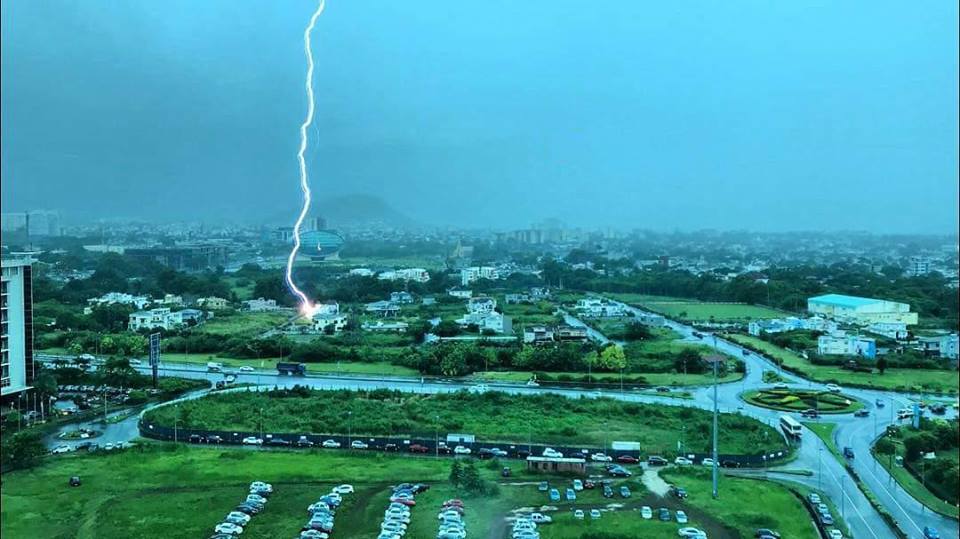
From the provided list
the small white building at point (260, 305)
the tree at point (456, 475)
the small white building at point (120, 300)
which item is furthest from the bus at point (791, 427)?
the small white building at point (120, 300)

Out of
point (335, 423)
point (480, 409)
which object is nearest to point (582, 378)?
point (480, 409)

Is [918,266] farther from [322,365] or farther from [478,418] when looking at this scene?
[478,418]

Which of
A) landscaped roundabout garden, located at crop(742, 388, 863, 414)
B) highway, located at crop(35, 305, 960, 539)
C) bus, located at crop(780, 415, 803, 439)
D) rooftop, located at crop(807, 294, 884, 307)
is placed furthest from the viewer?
rooftop, located at crop(807, 294, 884, 307)

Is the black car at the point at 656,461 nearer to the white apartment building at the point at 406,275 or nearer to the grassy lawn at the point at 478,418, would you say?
the grassy lawn at the point at 478,418

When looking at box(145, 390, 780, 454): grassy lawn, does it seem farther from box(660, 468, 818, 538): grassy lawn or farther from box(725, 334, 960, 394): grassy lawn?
box(725, 334, 960, 394): grassy lawn

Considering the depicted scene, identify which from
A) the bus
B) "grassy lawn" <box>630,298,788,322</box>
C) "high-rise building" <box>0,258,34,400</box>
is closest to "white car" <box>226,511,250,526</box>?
"high-rise building" <box>0,258,34,400</box>

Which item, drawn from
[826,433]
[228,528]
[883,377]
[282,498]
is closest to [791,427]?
[826,433]
